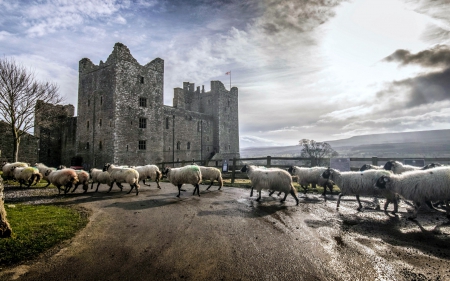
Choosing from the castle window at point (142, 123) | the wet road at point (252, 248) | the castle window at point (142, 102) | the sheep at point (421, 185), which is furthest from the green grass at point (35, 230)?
the castle window at point (142, 102)

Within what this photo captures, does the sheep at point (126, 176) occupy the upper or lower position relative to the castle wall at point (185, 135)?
lower

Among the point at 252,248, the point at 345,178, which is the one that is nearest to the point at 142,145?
the point at 345,178

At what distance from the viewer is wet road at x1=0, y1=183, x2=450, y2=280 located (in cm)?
390

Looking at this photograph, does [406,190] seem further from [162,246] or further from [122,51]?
[122,51]

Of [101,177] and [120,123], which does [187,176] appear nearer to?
[101,177]

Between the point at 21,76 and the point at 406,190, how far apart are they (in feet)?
111

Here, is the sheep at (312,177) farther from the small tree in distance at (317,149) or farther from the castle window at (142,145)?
the small tree in distance at (317,149)

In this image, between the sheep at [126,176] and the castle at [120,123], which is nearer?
the sheep at [126,176]

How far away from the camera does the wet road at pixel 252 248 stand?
3902 mm

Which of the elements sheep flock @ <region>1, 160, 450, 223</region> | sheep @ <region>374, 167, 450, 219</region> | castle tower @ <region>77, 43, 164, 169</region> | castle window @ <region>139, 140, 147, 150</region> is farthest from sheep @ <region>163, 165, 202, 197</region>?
castle window @ <region>139, 140, 147, 150</region>

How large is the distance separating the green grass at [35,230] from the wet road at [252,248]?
334 mm

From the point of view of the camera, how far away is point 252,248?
486 cm

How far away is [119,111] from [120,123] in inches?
63.8

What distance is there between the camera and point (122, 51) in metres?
31.9
